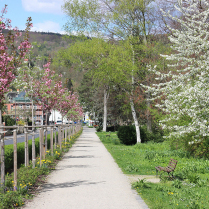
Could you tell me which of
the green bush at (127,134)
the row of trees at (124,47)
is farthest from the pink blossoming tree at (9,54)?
the green bush at (127,134)

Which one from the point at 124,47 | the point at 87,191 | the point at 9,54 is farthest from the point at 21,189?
the point at 124,47

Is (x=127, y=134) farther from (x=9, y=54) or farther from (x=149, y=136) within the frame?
(x=9, y=54)

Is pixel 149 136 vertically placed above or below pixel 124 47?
below

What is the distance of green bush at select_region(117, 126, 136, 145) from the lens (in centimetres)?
2616

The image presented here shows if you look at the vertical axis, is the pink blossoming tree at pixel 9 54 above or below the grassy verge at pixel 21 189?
above

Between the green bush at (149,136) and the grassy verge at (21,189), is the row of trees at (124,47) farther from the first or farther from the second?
the grassy verge at (21,189)

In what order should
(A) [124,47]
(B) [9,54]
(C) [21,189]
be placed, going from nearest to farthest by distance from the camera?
(C) [21,189] < (B) [9,54] < (A) [124,47]

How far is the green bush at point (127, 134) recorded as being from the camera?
26156mm

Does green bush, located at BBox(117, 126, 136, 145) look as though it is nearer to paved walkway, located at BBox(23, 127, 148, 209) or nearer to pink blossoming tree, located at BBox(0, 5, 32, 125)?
paved walkway, located at BBox(23, 127, 148, 209)

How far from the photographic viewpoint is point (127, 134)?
85.9ft

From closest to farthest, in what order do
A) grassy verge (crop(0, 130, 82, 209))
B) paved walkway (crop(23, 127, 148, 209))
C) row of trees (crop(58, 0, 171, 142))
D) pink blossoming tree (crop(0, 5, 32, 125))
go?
grassy verge (crop(0, 130, 82, 209)) → paved walkway (crop(23, 127, 148, 209)) → pink blossoming tree (crop(0, 5, 32, 125)) → row of trees (crop(58, 0, 171, 142))

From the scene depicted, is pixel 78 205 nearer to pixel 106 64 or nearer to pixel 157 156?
pixel 157 156

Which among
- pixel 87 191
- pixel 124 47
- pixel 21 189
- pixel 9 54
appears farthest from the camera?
pixel 124 47

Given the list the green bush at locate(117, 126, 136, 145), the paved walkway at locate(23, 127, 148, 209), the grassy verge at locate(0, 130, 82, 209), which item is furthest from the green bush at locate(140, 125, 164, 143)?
the grassy verge at locate(0, 130, 82, 209)
